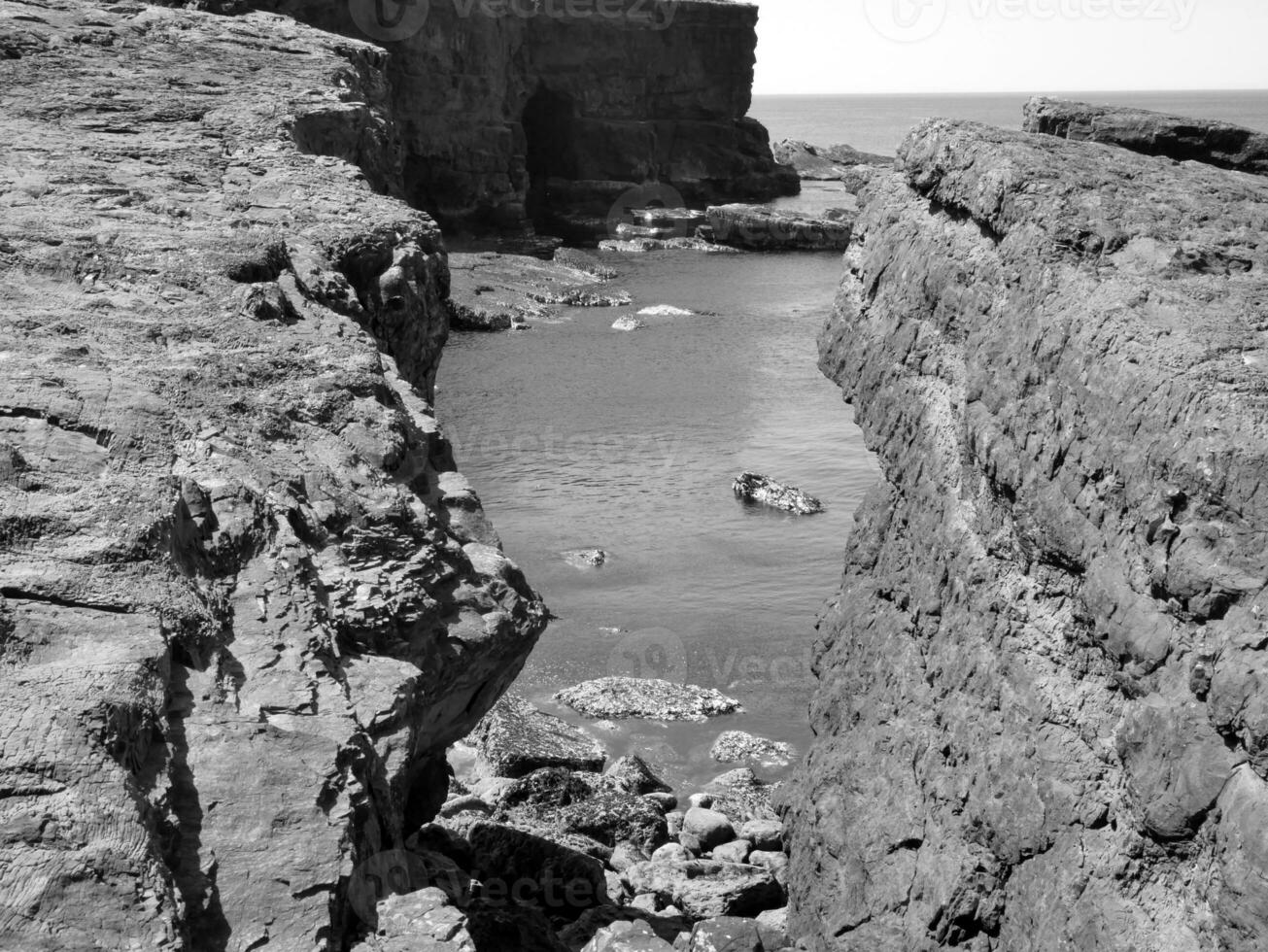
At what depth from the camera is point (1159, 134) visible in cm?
1161

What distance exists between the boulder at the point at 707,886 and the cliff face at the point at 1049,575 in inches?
33.4

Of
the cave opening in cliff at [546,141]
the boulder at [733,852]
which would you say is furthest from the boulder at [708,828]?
the cave opening in cliff at [546,141]

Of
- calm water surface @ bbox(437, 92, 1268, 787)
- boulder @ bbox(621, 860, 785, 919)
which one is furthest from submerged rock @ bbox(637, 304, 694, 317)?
boulder @ bbox(621, 860, 785, 919)

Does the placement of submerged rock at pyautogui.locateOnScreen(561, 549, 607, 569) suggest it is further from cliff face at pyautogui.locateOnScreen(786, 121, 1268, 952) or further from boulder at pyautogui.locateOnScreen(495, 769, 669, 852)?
cliff face at pyautogui.locateOnScreen(786, 121, 1268, 952)

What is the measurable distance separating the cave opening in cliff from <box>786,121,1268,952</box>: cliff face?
54.7 metres

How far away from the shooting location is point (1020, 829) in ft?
26.1

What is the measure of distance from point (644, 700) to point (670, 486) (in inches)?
373

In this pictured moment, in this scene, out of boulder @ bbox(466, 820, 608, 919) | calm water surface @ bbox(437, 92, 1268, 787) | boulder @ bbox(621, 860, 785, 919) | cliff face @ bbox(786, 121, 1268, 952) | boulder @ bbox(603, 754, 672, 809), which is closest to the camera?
cliff face @ bbox(786, 121, 1268, 952)

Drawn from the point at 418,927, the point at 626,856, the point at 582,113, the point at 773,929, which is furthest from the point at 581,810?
the point at 582,113

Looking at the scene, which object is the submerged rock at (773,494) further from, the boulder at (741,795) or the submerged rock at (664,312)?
the submerged rock at (664,312)

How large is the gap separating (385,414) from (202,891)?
3618 mm

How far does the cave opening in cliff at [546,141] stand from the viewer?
64.7 m

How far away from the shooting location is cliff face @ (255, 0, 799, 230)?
53.9m

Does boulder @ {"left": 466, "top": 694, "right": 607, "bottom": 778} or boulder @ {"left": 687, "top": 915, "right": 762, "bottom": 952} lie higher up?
boulder @ {"left": 687, "top": 915, "right": 762, "bottom": 952}
